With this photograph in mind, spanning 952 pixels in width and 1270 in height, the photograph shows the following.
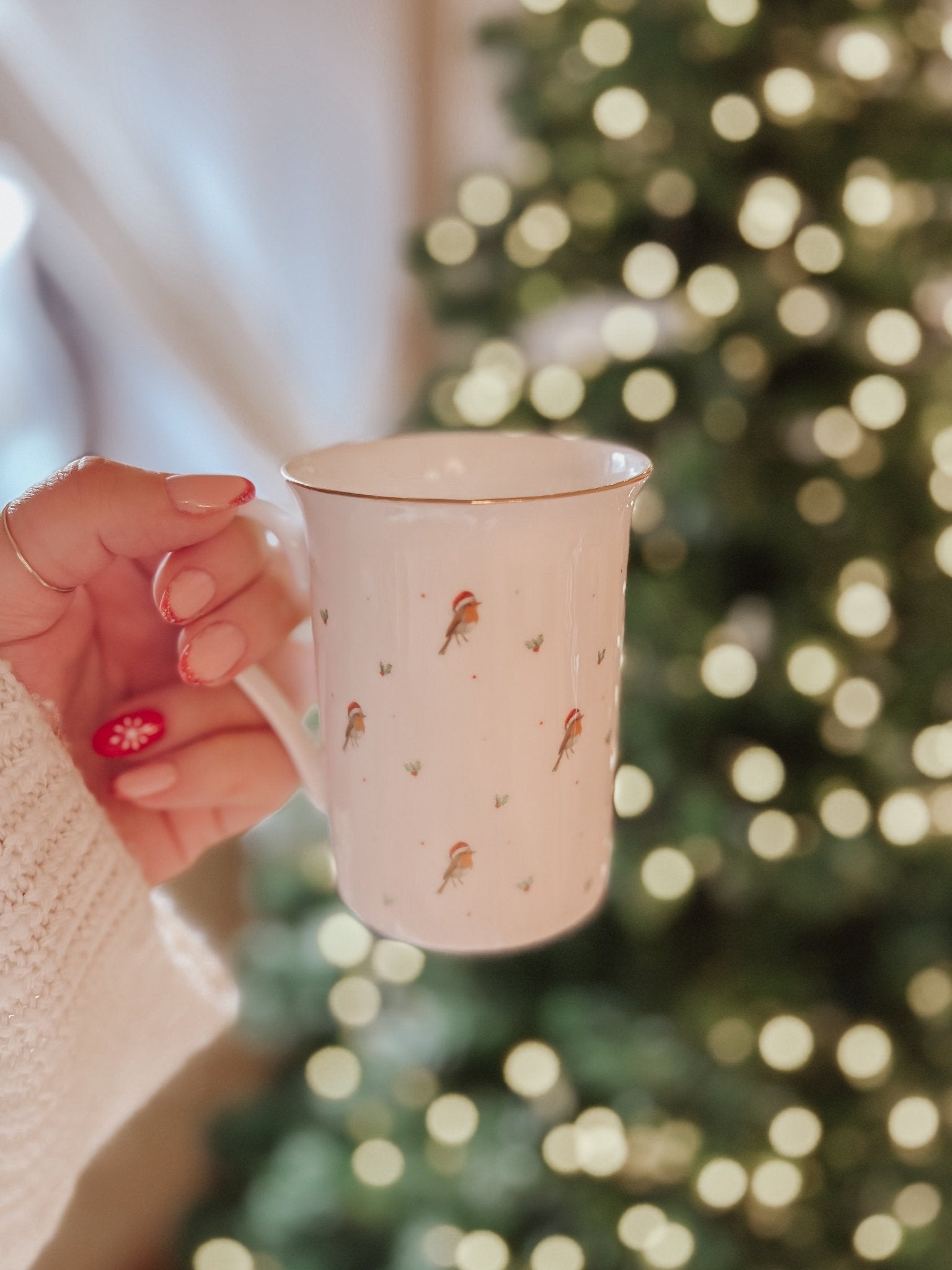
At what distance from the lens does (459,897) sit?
20.6 inches

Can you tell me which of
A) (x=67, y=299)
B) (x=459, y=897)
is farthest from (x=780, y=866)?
(x=67, y=299)

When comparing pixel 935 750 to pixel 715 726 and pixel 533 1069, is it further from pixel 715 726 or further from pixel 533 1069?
pixel 533 1069

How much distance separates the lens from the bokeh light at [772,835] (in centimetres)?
114

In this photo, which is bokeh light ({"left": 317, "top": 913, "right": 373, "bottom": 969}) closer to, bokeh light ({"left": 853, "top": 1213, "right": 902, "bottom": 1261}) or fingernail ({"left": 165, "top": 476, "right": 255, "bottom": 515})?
bokeh light ({"left": 853, "top": 1213, "right": 902, "bottom": 1261})

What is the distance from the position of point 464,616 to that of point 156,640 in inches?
11.3

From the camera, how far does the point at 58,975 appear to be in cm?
55

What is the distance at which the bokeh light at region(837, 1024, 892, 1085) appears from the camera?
118 centimetres

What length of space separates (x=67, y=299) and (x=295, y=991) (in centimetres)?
85

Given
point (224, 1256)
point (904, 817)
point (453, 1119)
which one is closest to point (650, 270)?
point (904, 817)

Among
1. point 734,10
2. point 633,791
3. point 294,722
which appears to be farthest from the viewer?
point 633,791

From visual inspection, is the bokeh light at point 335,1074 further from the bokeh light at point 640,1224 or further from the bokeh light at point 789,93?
the bokeh light at point 789,93

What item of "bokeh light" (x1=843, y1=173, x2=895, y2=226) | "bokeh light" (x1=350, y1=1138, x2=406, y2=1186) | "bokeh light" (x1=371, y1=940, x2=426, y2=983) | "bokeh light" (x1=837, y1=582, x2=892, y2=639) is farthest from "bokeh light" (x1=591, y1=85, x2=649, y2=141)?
"bokeh light" (x1=350, y1=1138, x2=406, y2=1186)

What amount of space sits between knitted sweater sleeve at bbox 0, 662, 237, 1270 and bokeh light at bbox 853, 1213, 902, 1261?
3.19 ft

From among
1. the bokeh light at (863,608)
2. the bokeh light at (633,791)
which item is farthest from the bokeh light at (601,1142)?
the bokeh light at (863,608)
